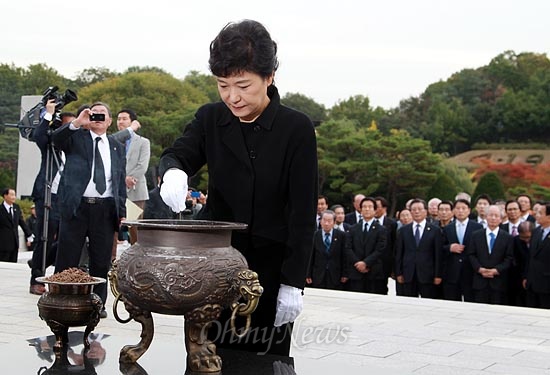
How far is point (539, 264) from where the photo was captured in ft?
34.6

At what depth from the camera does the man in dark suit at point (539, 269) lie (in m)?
10.5

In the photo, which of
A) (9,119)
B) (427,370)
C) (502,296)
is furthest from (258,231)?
(9,119)

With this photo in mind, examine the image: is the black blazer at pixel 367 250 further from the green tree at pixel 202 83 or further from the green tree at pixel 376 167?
the green tree at pixel 202 83

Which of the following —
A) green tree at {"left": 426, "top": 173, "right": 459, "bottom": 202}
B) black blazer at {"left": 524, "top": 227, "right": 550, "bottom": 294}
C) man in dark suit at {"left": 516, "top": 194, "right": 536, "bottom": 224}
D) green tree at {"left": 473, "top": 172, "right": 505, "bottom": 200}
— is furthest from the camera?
green tree at {"left": 426, "top": 173, "right": 459, "bottom": 202}

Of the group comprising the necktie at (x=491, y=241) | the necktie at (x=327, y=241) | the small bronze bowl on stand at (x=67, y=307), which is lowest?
the necktie at (x=327, y=241)

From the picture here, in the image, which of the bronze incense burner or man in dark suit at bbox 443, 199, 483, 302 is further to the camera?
man in dark suit at bbox 443, 199, 483, 302

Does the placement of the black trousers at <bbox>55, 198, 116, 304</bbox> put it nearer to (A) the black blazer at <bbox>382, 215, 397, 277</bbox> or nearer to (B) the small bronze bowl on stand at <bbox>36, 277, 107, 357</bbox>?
(B) the small bronze bowl on stand at <bbox>36, 277, 107, 357</bbox>

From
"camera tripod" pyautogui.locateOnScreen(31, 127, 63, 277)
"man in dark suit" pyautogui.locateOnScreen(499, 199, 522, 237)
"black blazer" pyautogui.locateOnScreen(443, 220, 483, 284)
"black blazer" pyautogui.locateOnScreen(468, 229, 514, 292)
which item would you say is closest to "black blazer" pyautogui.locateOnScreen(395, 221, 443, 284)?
"black blazer" pyautogui.locateOnScreen(443, 220, 483, 284)

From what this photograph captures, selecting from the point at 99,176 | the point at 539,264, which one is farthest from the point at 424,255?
the point at 99,176

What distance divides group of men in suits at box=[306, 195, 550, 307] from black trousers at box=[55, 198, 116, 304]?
525 centimetres

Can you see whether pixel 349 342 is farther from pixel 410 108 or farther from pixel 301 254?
pixel 410 108

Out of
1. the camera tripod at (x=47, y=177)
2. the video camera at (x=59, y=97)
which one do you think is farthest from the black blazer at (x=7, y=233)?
the video camera at (x=59, y=97)

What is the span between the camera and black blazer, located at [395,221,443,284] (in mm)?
11203

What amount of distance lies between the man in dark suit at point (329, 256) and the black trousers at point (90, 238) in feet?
17.0
